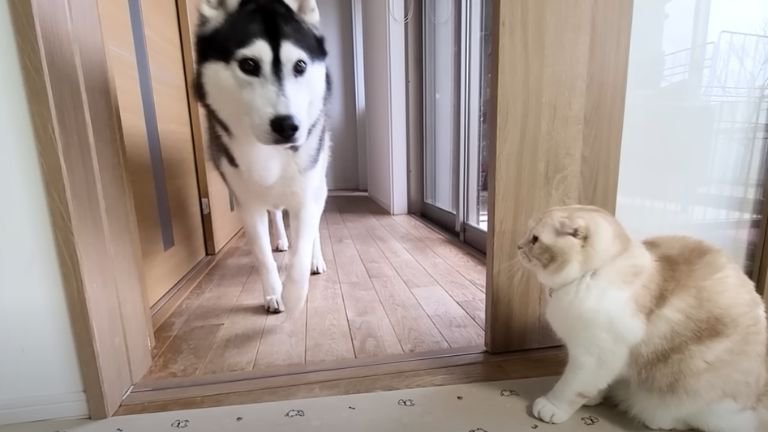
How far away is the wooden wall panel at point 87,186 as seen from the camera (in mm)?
727

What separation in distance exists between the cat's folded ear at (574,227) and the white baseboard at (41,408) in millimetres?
1056

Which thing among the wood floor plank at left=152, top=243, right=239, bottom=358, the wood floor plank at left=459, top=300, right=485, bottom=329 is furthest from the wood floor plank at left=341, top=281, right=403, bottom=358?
the wood floor plank at left=152, top=243, right=239, bottom=358

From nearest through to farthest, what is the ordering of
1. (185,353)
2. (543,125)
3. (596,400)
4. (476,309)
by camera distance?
(596,400), (543,125), (185,353), (476,309)

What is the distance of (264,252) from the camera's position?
1.38 metres

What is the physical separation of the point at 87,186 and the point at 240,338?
1.92 feet

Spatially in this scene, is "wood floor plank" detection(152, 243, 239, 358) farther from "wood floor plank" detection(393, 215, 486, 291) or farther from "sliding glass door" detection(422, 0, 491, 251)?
"sliding glass door" detection(422, 0, 491, 251)

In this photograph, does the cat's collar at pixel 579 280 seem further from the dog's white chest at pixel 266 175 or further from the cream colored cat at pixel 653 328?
the dog's white chest at pixel 266 175

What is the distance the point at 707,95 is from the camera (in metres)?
1.06

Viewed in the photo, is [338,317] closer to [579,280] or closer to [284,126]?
[284,126]

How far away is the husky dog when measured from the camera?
1.07 metres

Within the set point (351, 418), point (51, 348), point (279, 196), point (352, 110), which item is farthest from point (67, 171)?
point (352, 110)

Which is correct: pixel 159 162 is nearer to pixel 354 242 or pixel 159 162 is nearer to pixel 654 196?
pixel 354 242

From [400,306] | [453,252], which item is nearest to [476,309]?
[400,306]

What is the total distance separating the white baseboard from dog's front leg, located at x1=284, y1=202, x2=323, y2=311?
22.2 inches
